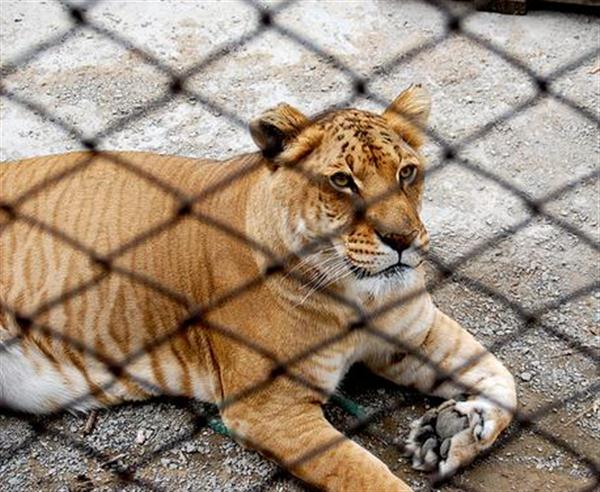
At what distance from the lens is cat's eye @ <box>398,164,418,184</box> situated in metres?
2.18

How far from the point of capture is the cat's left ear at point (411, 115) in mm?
2295

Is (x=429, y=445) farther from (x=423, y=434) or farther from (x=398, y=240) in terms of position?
(x=398, y=240)

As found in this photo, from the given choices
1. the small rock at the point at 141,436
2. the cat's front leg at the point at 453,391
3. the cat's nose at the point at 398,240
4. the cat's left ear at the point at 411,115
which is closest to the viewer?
the cat's nose at the point at 398,240

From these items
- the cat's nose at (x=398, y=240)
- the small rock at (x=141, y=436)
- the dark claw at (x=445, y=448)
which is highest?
the cat's nose at (x=398, y=240)

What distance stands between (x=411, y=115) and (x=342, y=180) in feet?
0.68

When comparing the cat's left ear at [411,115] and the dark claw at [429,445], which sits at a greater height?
the cat's left ear at [411,115]

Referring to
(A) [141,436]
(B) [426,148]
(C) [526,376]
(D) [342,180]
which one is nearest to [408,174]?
(D) [342,180]

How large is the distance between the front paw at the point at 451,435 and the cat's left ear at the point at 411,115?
17.9 inches

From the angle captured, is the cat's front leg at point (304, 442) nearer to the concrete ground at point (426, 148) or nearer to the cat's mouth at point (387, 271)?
the concrete ground at point (426, 148)

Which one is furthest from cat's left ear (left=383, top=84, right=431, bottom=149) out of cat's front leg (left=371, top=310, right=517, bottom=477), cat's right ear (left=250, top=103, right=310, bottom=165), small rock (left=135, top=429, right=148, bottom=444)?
small rock (left=135, top=429, right=148, bottom=444)

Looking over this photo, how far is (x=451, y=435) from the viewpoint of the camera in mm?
2418

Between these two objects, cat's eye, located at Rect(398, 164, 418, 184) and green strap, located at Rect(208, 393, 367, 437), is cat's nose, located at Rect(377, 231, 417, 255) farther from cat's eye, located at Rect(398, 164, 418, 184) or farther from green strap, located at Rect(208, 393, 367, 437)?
green strap, located at Rect(208, 393, 367, 437)

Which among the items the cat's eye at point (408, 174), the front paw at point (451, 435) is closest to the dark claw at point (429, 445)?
the front paw at point (451, 435)

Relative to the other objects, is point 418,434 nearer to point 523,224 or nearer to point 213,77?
point 523,224
